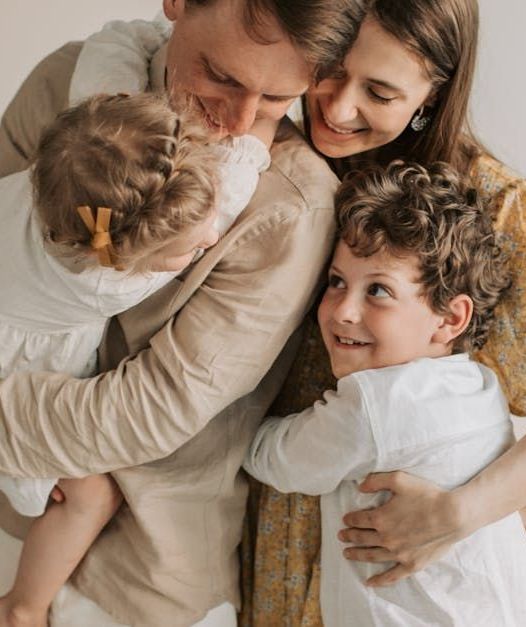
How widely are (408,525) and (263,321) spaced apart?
0.35 m

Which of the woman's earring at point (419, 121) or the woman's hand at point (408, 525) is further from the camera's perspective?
the woman's earring at point (419, 121)

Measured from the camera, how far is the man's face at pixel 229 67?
3.79 feet

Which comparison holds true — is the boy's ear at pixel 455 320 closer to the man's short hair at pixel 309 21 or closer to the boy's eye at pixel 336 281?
the boy's eye at pixel 336 281

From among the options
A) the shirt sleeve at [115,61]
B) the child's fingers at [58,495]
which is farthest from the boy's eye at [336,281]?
the child's fingers at [58,495]

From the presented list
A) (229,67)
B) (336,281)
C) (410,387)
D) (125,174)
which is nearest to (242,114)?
(229,67)

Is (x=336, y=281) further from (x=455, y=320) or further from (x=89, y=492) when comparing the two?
(x=89, y=492)

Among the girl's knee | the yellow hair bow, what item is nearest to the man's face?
the yellow hair bow

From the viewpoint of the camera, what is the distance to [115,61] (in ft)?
4.49

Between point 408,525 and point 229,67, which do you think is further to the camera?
point 408,525

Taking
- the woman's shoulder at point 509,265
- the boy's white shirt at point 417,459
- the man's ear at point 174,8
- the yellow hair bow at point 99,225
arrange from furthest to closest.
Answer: the woman's shoulder at point 509,265 → the boy's white shirt at point 417,459 → the man's ear at point 174,8 → the yellow hair bow at point 99,225

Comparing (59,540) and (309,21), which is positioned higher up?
(309,21)

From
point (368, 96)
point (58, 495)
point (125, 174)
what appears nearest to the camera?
point (125, 174)

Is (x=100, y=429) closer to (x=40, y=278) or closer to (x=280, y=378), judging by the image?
(x=40, y=278)

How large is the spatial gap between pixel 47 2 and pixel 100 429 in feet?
5.05
